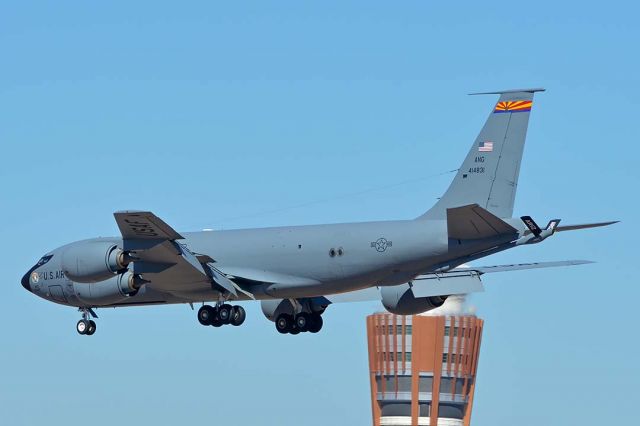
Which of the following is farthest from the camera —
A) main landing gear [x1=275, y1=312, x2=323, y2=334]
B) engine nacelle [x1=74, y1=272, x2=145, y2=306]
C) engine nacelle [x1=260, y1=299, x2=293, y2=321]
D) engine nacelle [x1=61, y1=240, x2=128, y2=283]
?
engine nacelle [x1=260, y1=299, x2=293, y2=321]

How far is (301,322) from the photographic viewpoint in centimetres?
6631

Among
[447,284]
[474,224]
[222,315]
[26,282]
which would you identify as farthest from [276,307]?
[474,224]

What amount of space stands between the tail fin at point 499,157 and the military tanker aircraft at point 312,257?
37mm

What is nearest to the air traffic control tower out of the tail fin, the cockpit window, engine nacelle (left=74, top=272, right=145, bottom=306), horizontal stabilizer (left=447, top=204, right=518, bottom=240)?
the cockpit window

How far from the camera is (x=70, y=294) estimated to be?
64.6 m

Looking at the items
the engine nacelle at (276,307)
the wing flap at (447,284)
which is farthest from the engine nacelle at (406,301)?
the engine nacelle at (276,307)

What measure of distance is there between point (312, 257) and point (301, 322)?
20.0ft

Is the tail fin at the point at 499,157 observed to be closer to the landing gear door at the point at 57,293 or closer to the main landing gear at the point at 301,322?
the main landing gear at the point at 301,322

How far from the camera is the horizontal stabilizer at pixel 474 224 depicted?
178 feet

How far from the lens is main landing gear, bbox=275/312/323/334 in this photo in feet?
218

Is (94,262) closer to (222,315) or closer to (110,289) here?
(110,289)

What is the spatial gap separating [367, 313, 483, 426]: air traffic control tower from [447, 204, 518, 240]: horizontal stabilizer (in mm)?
84546

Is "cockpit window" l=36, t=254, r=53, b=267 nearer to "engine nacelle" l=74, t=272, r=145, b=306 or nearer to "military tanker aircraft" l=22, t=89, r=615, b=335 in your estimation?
"military tanker aircraft" l=22, t=89, r=615, b=335

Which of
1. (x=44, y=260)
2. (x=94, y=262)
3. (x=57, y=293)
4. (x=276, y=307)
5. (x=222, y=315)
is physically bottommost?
(x=222, y=315)
